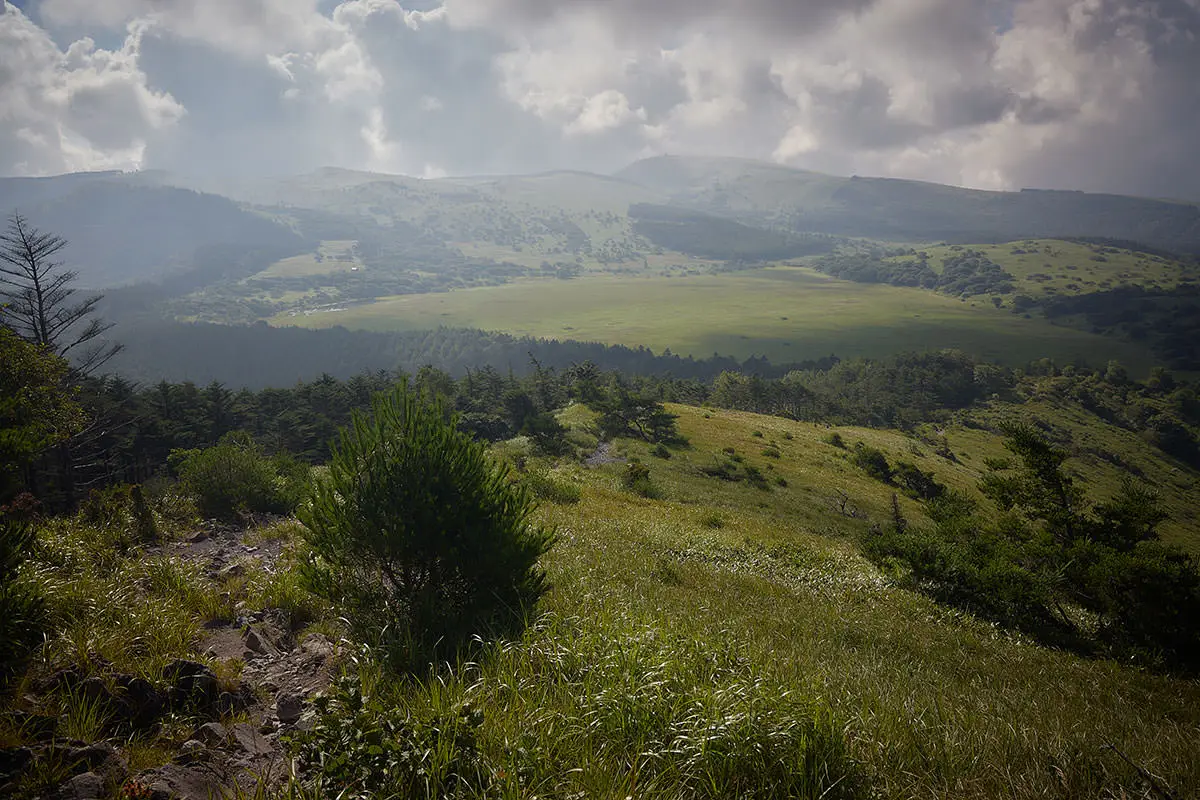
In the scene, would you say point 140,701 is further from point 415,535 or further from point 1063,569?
point 1063,569

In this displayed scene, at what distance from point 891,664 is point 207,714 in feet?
28.6

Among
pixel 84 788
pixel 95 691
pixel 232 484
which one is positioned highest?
pixel 84 788

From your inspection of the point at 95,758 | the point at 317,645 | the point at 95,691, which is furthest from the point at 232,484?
the point at 95,758

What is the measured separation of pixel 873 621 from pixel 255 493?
18.1 m

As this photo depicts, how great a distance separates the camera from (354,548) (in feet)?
22.1

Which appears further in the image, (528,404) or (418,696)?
(528,404)

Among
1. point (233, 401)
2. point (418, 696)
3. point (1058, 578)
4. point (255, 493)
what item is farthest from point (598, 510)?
point (233, 401)

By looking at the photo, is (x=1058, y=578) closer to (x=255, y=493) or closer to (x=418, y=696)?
(x=418, y=696)

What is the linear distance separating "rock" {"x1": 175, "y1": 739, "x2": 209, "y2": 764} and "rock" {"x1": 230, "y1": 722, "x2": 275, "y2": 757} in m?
0.32

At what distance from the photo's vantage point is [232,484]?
17.1 metres

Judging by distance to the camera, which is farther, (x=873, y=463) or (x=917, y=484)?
(x=873, y=463)

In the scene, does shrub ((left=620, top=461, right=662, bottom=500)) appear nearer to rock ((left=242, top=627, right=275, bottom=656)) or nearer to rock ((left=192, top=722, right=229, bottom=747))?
rock ((left=242, top=627, right=275, bottom=656))

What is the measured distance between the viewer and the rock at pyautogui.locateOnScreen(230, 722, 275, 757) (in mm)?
4809

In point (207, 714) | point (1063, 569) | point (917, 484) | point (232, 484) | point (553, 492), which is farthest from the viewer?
point (917, 484)
